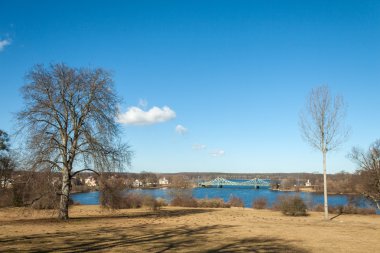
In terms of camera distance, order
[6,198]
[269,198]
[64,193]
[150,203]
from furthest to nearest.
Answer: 1. [269,198]
2. [150,203]
3. [6,198]
4. [64,193]

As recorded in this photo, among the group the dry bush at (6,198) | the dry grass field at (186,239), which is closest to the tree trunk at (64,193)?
the dry grass field at (186,239)

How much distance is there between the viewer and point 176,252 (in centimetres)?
1106

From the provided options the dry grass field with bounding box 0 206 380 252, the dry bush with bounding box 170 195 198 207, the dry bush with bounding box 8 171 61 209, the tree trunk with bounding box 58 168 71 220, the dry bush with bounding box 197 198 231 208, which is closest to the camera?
the dry grass field with bounding box 0 206 380 252

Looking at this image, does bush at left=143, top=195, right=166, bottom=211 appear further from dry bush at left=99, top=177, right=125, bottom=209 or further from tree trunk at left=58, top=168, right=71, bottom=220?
tree trunk at left=58, top=168, right=71, bottom=220

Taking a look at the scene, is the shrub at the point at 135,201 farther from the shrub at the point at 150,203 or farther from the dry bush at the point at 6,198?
the dry bush at the point at 6,198

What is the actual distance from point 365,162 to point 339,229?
80.1 ft

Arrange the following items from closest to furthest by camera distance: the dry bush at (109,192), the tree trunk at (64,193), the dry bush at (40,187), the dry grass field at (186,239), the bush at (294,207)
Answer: the dry grass field at (186,239)
the dry bush at (40,187)
the tree trunk at (64,193)
the dry bush at (109,192)
the bush at (294,207)

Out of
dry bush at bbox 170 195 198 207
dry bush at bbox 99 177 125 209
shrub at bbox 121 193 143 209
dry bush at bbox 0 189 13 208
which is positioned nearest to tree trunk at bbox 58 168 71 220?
dry bush at bbox 99 177 125 209

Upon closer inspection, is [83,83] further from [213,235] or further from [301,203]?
[301,203]

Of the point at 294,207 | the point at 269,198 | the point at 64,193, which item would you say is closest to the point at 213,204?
the point at 294,207

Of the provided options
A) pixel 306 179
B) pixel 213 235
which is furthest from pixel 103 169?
pixel 306 179

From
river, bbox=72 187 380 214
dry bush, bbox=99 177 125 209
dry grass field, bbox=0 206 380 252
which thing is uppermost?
dry bush, bbox=99 177 125 209

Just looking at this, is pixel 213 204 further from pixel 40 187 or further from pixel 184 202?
pixel 40 187

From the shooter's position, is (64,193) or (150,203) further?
(150,203)
